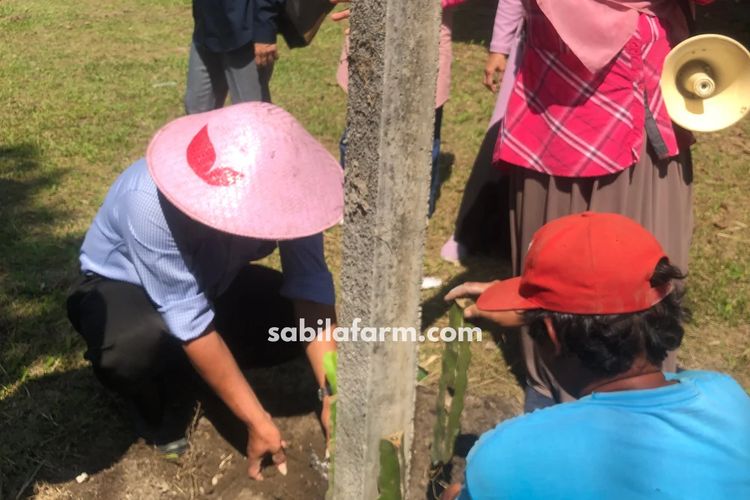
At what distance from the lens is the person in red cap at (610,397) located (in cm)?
155

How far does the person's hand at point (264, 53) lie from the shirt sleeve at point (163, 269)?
6.26 feet

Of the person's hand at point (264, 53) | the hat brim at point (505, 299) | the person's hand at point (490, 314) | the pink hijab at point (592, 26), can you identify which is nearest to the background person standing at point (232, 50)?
the person's hand at point (264, 53)

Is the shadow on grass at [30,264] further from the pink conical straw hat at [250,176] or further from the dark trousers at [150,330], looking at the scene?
the pink conical straw hat at [250,176]

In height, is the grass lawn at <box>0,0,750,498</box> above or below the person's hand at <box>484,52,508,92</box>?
below

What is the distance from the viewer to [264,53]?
169 inches

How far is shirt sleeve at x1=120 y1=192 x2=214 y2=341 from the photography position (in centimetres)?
246

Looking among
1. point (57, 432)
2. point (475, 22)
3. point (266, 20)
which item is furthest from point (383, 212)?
point (475, 22)

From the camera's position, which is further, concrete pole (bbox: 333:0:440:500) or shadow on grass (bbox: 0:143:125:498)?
shadow on grass (bbox: 0:143:125:498)

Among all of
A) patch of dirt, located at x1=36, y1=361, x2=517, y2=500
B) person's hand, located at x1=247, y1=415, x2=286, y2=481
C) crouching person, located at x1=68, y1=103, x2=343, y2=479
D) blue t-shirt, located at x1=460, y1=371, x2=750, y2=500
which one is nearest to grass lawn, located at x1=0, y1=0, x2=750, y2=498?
patch of dirt, located at x1=36, y1=361, x2=517, y2=500

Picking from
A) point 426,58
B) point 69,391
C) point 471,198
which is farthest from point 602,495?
point 471,198

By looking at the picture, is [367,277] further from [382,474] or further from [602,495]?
[602,495]

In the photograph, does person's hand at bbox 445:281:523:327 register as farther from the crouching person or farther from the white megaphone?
the white megaphone

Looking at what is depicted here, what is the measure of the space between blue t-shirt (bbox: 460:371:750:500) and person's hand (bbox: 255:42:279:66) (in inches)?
118

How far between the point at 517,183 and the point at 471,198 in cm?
101
